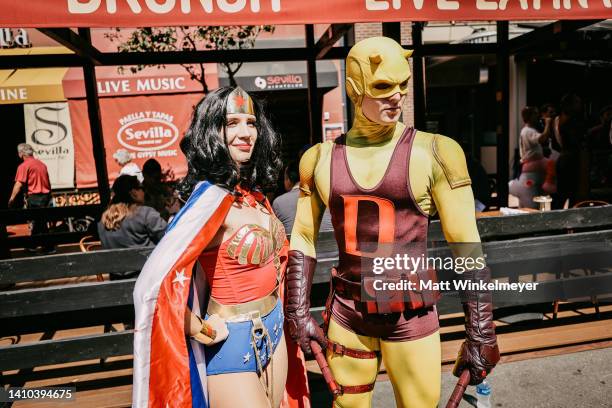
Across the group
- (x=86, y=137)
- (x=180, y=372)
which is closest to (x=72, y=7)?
(x=180, y=372)

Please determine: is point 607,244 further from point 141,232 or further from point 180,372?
point 141,232

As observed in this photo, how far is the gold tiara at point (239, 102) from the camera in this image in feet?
6.26

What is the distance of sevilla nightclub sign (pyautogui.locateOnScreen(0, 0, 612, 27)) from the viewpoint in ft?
9.94

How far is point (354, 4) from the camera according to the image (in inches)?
131

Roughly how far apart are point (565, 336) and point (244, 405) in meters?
3.22

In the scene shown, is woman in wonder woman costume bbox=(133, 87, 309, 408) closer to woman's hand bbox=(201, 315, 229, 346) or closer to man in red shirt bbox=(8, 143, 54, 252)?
woman's hand bbox=(201, 315, 229, 346)

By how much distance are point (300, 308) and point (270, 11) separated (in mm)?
2194

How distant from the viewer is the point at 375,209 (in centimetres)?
193

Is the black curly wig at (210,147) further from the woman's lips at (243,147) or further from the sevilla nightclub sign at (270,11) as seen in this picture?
the sevilla nightclub sign at (270,11)

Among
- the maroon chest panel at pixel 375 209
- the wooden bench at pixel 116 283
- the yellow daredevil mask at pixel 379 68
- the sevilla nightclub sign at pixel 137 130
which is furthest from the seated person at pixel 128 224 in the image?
the sevilla nightclub sign at pixel 137 130

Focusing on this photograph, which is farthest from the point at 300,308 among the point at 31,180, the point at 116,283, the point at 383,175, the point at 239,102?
the point at 31,180

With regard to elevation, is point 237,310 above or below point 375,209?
below

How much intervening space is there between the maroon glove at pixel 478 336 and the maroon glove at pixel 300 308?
606mm

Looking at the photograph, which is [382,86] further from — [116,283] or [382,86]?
[116,283]
